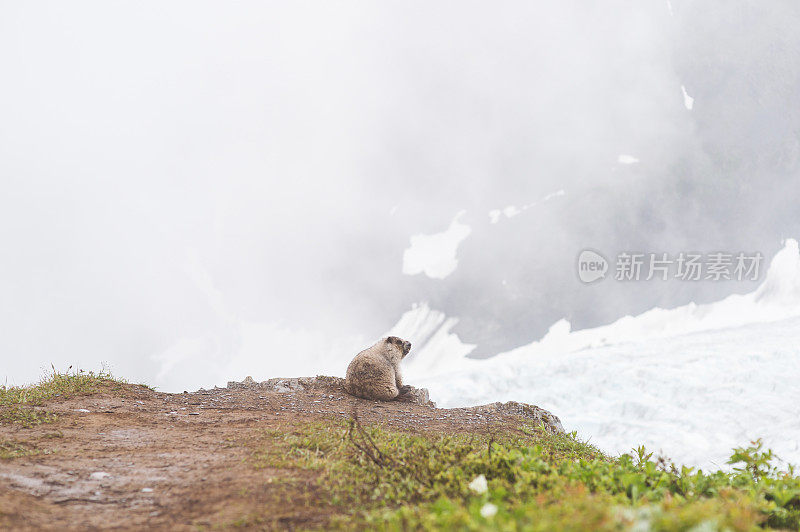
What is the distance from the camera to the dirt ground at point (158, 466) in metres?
3.70

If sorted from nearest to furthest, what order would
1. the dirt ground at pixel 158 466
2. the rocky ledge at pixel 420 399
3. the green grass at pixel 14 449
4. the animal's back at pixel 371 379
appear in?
the dirt ground at pixel 158 466
the green grass at pixel 14 449
the rocky ledge at pixel 420 399
the animal's back at pixel 371 379

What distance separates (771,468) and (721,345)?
28376 mm

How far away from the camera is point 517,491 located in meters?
3.63

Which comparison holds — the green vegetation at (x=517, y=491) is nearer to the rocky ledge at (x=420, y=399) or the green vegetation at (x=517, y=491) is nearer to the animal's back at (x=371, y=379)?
the rocky ledge at (x=420, y=399)

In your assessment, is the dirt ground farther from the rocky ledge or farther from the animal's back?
the animal's back

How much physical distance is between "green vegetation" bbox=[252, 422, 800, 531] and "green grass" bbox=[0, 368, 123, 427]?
4.90m

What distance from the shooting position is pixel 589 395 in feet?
82.0

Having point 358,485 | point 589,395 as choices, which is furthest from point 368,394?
point 589,395

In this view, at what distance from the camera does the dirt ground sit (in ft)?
12.1

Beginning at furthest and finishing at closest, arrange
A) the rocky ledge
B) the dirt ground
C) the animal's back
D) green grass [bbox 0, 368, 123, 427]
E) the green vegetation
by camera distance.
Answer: the animal's back < the rocky ledge < green grass [bbox 0, 368, 123, 427] < the dirt ground < the green vegetation

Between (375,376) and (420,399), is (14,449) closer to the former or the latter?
(375,376)

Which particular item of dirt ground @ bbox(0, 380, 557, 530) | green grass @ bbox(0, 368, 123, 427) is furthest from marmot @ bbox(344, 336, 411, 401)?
green grass @ bbox(0, 368, 123, 427)

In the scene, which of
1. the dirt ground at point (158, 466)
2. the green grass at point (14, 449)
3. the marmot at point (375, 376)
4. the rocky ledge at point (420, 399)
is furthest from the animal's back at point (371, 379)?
the green grass at point (14, 449)

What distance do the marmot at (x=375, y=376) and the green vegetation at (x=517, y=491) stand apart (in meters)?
6.29
